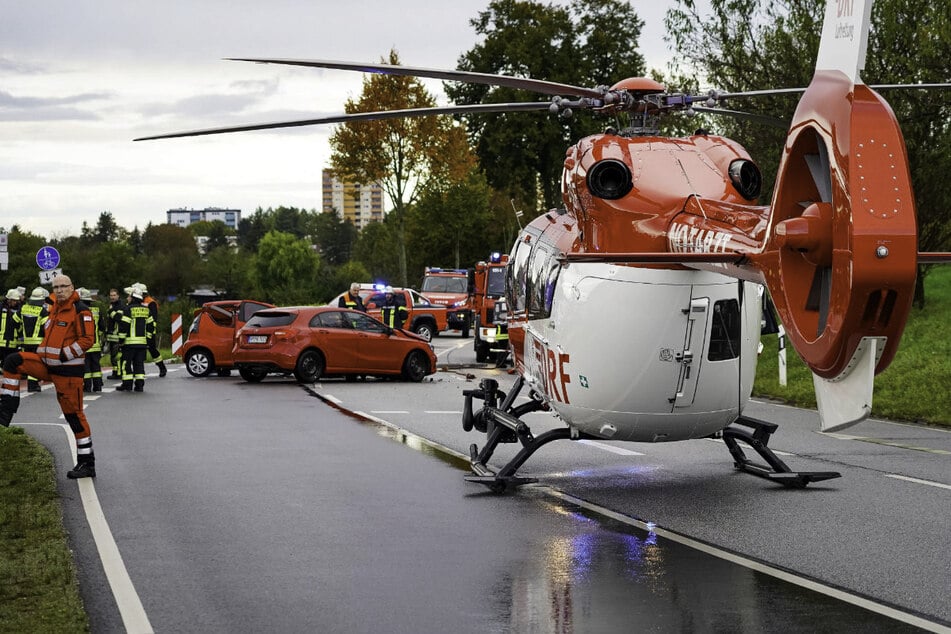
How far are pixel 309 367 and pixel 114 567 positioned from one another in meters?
18.6

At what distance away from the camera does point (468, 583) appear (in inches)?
339

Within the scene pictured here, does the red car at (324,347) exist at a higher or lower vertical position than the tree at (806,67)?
lower

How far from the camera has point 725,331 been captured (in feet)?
36.5

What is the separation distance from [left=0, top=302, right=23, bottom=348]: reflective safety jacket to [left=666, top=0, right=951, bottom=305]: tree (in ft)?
51.5

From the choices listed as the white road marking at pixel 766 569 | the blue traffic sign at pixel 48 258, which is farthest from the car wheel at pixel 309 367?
the white road marking at pixel 766 569

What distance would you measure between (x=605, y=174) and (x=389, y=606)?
4.51 metres

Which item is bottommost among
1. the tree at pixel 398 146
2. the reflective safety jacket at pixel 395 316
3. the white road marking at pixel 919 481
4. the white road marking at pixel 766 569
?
the white road marking at pixel 919 481

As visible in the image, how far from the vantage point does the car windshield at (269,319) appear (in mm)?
27594

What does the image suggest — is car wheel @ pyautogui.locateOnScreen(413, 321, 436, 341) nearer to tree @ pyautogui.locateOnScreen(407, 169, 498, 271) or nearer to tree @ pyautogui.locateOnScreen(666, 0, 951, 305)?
tree @ pyautogui.locateOnScreen(666, 0, 951, 305)

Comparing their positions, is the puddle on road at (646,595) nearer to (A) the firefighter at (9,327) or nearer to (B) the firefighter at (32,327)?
(B) the firefighter at (32,327)

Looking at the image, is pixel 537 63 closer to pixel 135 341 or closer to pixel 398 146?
pixel 398 146

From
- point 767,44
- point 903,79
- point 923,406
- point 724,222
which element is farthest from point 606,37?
point 724,222

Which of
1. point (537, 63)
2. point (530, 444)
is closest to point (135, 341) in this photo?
point (530, 444)

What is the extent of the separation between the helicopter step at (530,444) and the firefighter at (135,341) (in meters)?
13.0
